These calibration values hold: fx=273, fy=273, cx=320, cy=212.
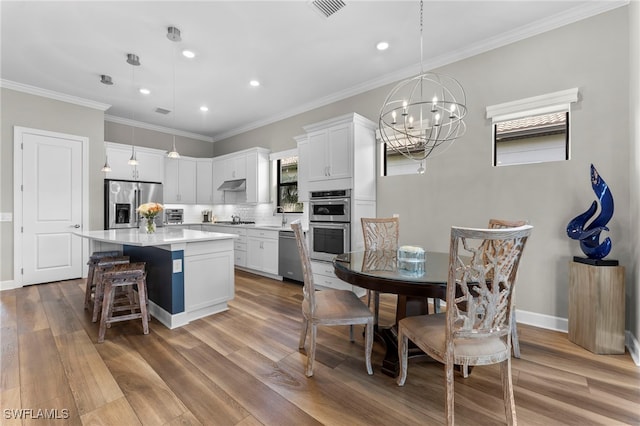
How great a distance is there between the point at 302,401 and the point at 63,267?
5.06 meters

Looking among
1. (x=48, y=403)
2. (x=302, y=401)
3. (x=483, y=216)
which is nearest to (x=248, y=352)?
(x=302, y=401)

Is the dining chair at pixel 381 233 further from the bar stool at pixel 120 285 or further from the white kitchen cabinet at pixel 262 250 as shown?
the bar stool at pixel 120 285

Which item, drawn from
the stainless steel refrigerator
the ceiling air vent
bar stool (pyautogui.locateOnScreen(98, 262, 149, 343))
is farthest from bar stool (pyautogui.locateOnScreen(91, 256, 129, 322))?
the ceiling air vent

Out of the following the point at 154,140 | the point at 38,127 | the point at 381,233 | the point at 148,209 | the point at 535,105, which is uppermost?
the point at 154,140

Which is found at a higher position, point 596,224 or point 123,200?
point 123,200

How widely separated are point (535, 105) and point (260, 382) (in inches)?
144

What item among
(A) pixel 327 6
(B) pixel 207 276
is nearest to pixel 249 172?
(B) pixel 207 276

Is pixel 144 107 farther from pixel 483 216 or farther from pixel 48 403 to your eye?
pixel 483 216

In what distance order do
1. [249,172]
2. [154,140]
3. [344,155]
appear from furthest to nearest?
[154,140] < [249,172] < [344,155]

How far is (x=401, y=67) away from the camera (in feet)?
12.1

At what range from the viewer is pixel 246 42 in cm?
318

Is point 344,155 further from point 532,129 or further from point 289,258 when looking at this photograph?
point 532,129

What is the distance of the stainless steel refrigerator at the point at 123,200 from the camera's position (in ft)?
16.4

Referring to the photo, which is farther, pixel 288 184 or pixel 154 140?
pixel 154 140
